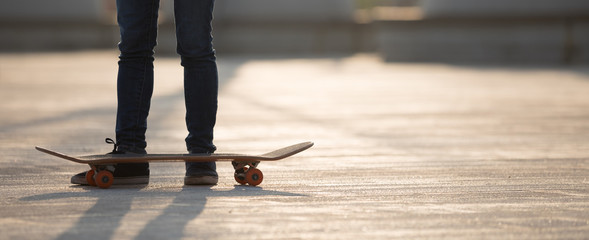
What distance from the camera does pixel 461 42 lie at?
16.4 meters

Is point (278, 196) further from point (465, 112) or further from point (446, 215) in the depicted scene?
point (465, 112)

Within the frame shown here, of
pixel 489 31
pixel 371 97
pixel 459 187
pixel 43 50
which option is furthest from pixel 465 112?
pixel 43 50

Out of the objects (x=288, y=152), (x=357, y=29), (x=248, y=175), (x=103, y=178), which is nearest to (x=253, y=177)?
(x=248, y=175)

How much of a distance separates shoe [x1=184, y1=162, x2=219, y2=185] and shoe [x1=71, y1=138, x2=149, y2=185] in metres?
0.16

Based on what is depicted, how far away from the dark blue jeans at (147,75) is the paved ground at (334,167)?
218 millimetres

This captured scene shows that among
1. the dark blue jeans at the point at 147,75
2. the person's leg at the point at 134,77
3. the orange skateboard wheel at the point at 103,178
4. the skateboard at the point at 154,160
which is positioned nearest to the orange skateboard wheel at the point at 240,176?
the skateboard at the point at 154,160

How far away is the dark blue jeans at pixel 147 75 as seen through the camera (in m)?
3.69

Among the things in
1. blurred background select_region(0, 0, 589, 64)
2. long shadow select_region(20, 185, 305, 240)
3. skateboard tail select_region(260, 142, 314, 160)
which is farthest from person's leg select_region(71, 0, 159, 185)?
blurred background select_region(0, 0, 589, 64)

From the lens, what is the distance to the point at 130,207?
124 inches

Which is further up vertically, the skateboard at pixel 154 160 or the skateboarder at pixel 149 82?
the skateboarder at pixel 149 82

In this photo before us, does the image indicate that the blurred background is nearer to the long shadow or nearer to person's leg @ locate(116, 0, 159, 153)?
person's leg @ locate(116, 0, 159, 153)

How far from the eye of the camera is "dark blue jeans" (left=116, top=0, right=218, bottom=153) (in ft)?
12.1

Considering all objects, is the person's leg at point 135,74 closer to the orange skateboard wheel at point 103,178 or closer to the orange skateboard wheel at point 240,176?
the orange skateboard wheel at point 103,178

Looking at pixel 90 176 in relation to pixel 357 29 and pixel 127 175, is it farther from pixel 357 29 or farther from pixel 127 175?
pixel 357 29
